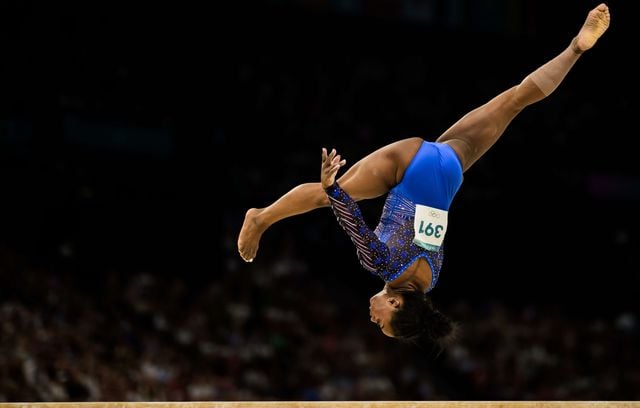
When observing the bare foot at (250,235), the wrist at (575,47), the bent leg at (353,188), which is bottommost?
the bare foot at (250,235)

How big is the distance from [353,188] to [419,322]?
2.51 feet

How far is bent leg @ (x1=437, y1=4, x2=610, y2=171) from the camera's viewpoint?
15.4 feet

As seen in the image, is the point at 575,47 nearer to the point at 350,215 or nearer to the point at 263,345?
the point at 350,215

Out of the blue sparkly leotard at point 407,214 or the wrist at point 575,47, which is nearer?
the blue sparkly leotard at point 407,214

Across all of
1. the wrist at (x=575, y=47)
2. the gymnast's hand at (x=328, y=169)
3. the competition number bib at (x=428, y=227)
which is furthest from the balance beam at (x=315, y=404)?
the wrist at (x=575, y=47)

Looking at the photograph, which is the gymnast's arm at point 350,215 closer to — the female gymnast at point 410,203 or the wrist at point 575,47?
the female gymnast at point 410,203

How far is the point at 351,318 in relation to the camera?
10.8 meters

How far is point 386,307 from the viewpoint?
13.5 ft

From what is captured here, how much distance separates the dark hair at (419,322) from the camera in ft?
13.3

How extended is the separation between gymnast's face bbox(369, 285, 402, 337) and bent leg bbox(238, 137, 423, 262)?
1.75 ft

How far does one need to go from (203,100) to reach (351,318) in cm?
342

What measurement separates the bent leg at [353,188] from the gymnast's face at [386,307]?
533 millimetres

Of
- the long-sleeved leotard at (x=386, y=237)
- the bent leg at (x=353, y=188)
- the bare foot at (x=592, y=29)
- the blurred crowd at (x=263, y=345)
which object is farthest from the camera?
the blurred crowd at (x=263, y=345)

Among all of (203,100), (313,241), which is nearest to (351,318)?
(313,241)
